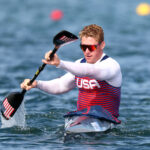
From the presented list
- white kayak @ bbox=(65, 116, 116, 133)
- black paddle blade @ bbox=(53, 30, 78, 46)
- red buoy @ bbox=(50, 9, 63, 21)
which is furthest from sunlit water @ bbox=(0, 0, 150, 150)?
black paddle blade @ bbox=(53, 30, 78, 46)

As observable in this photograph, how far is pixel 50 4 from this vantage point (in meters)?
25.3

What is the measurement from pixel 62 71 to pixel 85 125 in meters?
5.87

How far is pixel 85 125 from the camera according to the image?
6418 mm

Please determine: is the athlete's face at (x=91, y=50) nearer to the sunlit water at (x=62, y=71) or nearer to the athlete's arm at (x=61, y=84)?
the athlete's arm at (x=61, y=84)

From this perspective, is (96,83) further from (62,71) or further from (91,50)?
(62,71)

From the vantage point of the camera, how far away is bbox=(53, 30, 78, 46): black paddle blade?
20.0ft

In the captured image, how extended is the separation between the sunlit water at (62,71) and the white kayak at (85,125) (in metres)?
0.12

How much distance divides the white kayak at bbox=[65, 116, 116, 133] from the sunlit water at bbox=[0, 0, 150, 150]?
0.12 metres

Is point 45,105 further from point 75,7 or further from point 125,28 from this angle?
point 75,7

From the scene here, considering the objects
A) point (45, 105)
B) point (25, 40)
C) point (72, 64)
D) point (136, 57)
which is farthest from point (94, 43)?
point (25, 40)

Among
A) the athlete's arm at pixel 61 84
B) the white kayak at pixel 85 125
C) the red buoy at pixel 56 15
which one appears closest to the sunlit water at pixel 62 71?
the white kayak at pixel 85 125

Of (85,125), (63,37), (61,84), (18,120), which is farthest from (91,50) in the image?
(18,120)

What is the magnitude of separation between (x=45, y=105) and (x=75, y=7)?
15593 mm

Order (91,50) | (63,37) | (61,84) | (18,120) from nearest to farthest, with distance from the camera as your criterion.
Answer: (63,37)
(91,50)
(61,84)
(18,120)
